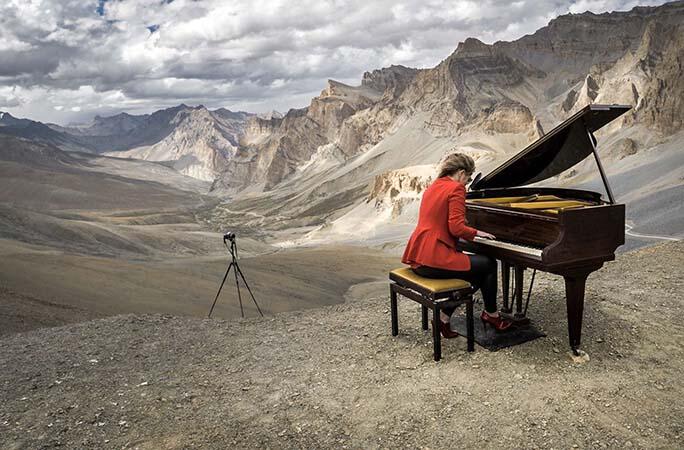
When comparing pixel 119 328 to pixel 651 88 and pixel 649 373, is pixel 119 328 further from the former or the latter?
pixel 651 88

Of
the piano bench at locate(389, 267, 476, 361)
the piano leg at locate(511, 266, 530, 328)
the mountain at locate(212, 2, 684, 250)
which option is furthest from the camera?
the mountain at locate(212, 2, 684, 250)

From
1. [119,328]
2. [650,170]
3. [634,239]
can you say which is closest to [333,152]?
[650,170]

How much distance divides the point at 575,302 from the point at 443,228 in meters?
1.54

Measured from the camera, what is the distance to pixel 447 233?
572cm

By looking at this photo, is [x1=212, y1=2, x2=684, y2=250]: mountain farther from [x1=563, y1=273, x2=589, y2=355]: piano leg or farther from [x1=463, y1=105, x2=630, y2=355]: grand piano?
[x1=563, y1=273, x2=589, y2=355]: piano leg

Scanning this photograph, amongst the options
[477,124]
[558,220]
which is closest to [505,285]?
[558,220]

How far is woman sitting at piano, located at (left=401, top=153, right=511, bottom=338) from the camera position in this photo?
5.64 m

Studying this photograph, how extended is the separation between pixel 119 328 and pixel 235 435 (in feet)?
14.0

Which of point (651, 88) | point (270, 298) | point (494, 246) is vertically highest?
point (651, 88)

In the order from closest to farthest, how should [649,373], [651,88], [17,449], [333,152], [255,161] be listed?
[17,449], [649,373], [651,88], [333,152], [255,161]

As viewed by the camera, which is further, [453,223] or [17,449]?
[453,223]

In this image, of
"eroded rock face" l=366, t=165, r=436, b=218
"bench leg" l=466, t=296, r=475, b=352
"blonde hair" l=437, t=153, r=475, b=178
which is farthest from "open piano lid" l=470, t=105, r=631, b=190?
"eroded rock face" l=366, t=165, r=436, b=218

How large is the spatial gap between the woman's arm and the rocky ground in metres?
1.36

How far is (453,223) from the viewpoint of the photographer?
221 inches
